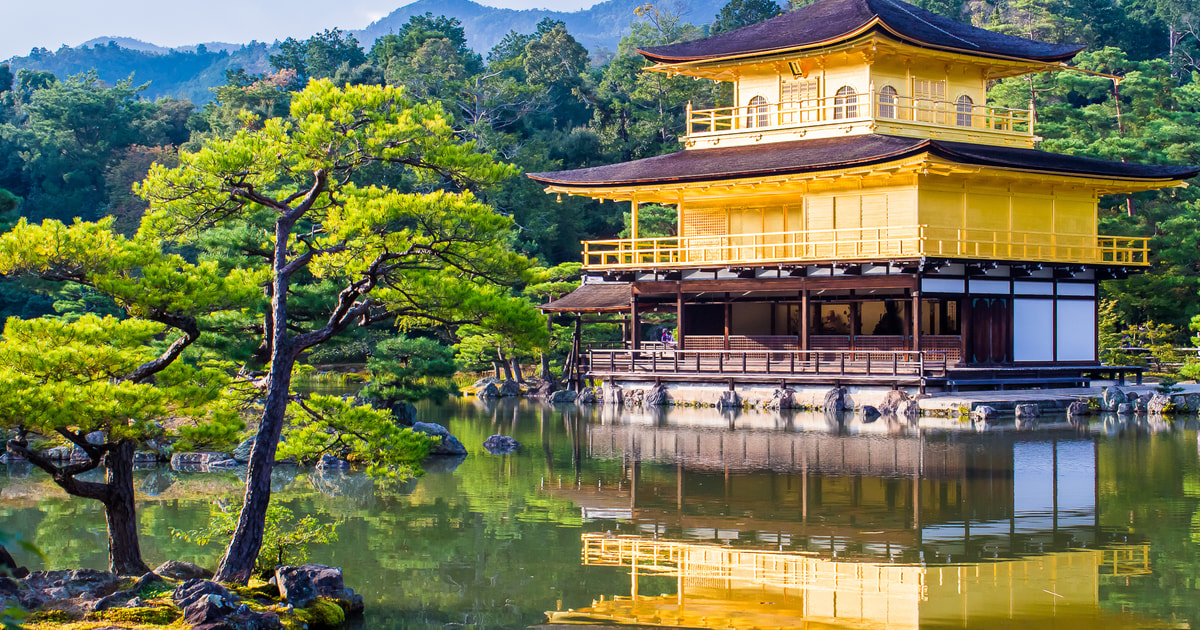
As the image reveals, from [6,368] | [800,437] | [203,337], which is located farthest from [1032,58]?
[6,368]

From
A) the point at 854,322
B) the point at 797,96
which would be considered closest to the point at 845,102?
the point at 797,96

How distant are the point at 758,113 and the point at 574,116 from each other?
3607 centimetres

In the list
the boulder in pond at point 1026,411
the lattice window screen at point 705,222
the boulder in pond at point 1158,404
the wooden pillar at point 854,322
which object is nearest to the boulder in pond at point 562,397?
the lattice window screen at point 705,222

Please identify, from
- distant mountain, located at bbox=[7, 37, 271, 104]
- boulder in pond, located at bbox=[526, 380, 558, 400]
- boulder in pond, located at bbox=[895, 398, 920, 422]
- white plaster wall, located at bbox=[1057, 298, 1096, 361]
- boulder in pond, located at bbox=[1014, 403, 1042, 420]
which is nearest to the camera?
boulder in pond, located at bbox=[1014, 403, 1042, 420]

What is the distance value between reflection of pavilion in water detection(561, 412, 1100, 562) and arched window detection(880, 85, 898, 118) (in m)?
12.7

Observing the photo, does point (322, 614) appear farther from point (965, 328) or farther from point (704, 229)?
point (704, 229)

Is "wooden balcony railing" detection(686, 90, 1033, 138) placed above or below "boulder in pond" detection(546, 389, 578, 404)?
above

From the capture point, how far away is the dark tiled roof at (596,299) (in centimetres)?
3441

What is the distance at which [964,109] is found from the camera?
3322 centimetres

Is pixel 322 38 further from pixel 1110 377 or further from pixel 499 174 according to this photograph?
pixel 499 174

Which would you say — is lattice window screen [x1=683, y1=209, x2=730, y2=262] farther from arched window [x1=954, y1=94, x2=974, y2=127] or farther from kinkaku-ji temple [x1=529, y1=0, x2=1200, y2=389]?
arched window [x1=954, y1=94, x2=974, y2=127]

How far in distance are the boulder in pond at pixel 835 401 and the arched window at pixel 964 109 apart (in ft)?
31.5

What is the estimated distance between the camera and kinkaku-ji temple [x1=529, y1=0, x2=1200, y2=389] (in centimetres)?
2881

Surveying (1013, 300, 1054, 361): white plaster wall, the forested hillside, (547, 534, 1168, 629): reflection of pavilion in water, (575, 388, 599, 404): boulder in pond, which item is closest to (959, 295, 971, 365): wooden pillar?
(1013, 300, 1054, 361): white plaster wall
